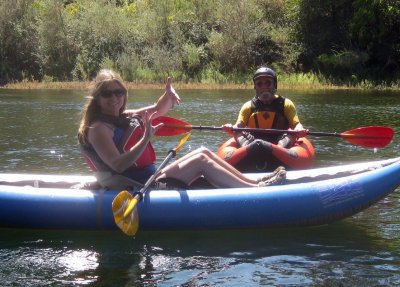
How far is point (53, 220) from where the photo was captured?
481 centimetres

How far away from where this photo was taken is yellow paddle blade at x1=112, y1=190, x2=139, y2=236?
4414 mm

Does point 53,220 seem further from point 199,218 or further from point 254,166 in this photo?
point 254,166

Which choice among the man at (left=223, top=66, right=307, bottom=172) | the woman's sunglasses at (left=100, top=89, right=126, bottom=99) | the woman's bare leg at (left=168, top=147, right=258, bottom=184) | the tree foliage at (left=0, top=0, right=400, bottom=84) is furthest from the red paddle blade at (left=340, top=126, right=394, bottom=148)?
the tree foliage at (left=0, top=0, right=400, bottom=84)

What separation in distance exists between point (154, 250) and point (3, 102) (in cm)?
1401

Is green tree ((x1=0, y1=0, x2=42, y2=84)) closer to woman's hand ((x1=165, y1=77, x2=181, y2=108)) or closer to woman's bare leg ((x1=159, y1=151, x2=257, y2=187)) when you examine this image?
woman's hand ((x1=165, y1=77, x2=181, y2=108))

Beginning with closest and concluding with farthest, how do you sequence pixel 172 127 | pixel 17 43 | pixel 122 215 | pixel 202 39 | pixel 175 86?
pixel 122 215 < pixel 172 127 < pixel 175 86 < pixel 202 39 < pixel 17 43

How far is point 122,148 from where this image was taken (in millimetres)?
4684

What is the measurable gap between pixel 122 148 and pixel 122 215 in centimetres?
50

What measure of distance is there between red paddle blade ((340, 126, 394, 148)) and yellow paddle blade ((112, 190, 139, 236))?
2.60m

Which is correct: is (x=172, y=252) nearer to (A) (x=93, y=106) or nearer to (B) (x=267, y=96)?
(A) (x=93, y=106)

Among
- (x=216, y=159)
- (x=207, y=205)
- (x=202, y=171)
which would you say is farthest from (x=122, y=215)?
(x=216, y=159)

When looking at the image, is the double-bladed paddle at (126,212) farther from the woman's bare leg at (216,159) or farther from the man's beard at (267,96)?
the man's beard at (267,96)

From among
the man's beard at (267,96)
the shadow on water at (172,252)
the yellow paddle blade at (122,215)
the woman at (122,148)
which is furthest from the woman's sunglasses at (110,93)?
the man's beard at (267,96)

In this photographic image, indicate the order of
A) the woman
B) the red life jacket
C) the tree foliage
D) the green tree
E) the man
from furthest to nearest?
the green tree
the tree foliage
the man
the red life jacket
the woman
